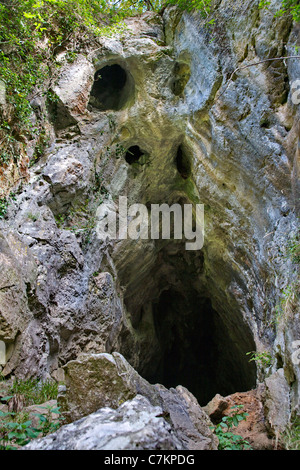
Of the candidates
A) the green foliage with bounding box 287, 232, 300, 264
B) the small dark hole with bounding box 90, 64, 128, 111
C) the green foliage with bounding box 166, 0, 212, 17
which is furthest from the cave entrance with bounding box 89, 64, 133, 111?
the green foliage with bounding box 287, 232, 300, 264

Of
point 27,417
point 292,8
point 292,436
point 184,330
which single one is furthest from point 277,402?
point 184,330

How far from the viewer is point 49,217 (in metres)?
6.22

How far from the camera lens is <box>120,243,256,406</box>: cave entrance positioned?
371 inches

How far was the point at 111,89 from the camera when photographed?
9.15 m

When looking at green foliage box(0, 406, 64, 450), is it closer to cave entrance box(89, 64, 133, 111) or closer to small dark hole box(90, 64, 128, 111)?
cave entrance box(89, 64, 133, 111)

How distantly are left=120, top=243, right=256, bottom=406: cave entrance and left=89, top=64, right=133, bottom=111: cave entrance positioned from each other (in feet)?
14.5

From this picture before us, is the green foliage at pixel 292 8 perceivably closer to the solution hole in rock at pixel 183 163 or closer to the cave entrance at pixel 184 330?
the solution hole in rock at pixel 183 163

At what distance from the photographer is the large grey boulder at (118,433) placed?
87.9 inches

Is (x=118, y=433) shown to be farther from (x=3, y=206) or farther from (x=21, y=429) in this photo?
(x=3, y=206)

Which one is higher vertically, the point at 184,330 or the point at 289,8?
the point at 289,8

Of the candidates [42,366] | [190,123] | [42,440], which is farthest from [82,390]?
[190,123]

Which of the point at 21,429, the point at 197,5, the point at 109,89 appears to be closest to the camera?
the point at 21,429

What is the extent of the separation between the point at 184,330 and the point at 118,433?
1026 centimetres

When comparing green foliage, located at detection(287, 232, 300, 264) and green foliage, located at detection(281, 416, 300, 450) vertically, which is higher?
green foliage, located at detection(287, 232, 300, 264)
